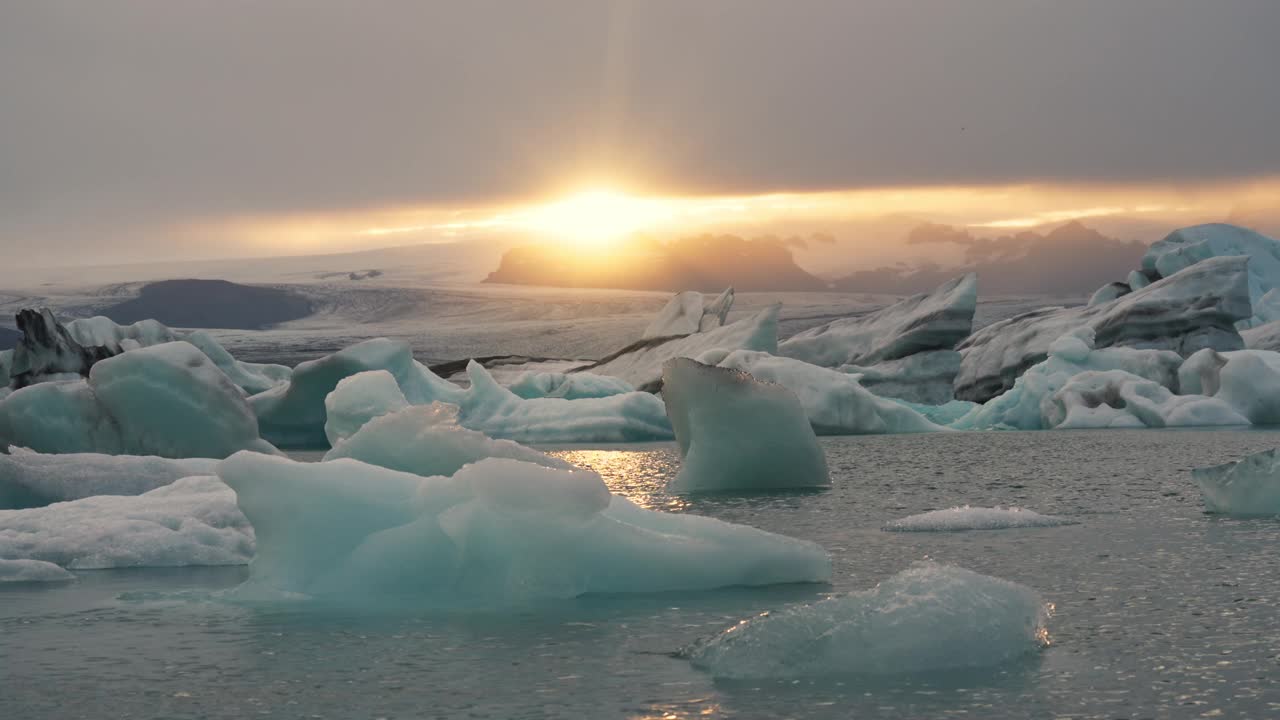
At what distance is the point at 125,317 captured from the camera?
2707 inches

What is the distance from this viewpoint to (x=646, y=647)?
6152mm

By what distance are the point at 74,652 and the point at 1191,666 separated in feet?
16.5

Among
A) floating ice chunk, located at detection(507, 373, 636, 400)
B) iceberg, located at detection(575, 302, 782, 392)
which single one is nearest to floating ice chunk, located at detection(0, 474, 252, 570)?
iceberg, located at detection(575, 302, 782, 392)

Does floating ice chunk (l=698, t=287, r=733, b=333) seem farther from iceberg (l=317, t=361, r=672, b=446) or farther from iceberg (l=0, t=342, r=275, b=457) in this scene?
iceberg (l=0, t=342, r=275, b=457)

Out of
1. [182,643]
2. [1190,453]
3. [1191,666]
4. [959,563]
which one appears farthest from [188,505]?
[1190,453]

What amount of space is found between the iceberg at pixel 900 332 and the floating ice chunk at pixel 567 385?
264 inches

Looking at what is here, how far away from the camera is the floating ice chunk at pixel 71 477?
11.3 m

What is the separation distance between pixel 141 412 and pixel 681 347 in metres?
20.0

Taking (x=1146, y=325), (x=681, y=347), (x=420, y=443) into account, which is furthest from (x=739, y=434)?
(x=1146, y=325)

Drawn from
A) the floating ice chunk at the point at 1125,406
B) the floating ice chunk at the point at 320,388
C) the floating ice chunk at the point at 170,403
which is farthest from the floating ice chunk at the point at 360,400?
the floating ice chunk at the point at 1125,406

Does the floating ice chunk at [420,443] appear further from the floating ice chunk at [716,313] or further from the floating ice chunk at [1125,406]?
the floating ice chunk at [716,313]

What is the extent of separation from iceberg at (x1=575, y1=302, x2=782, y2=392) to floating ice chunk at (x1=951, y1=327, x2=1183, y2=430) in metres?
4.81

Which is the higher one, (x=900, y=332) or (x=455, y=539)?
(x=455, y=539)

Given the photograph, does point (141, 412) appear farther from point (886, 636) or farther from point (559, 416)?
point (886, 636)
